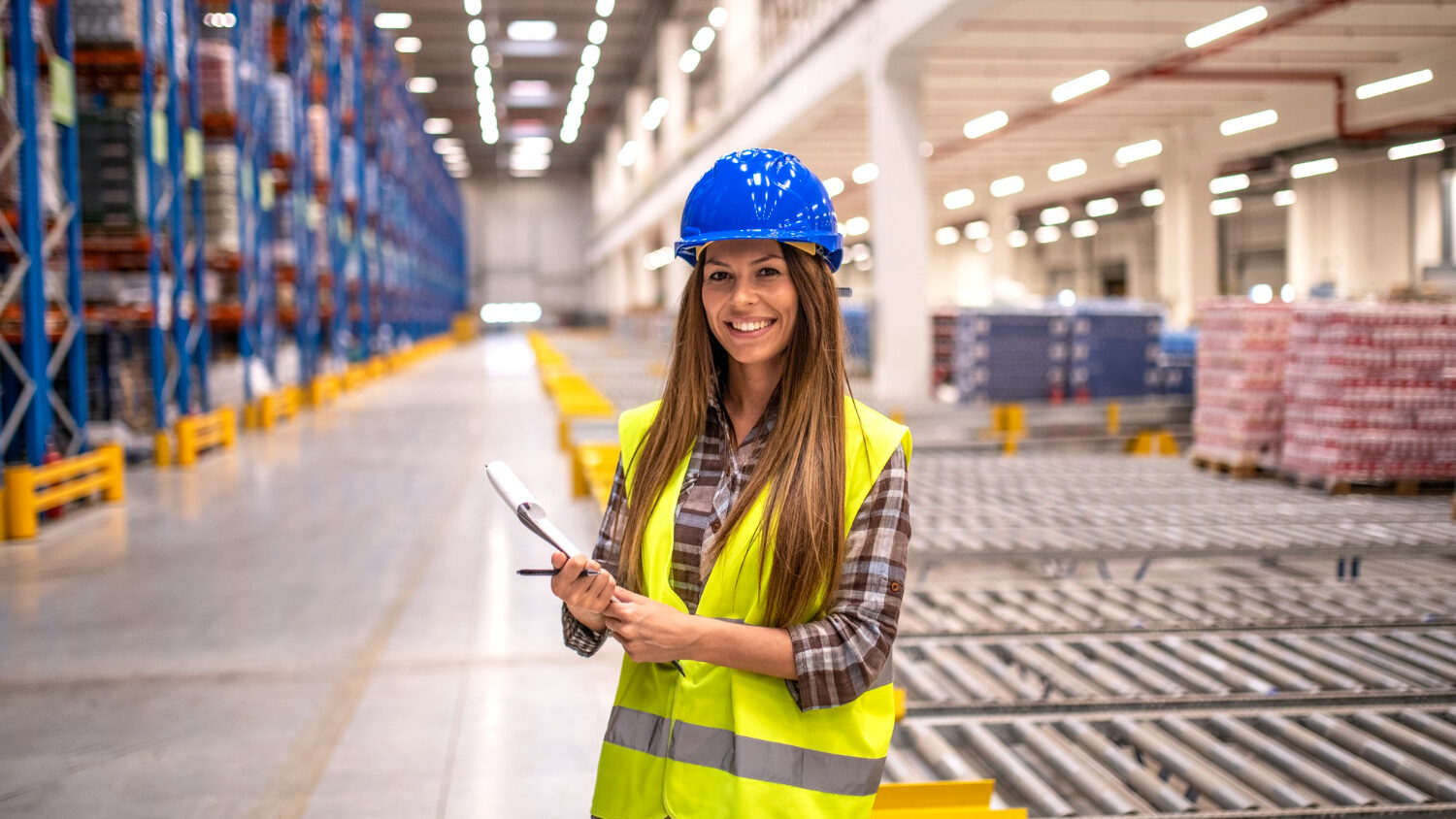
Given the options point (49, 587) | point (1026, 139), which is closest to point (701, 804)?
point (49, 587)

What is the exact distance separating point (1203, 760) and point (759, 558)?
2.82 metres

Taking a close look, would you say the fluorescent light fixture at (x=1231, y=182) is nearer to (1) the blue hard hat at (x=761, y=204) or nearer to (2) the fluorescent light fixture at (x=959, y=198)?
(2) the fluorescent light fixture at (x=959, y=198)

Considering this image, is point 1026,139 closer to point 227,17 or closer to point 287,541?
point 227,17

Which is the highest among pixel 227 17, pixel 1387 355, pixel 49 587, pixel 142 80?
pixel 227 17

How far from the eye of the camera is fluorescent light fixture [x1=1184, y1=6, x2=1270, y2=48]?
43.5 ft

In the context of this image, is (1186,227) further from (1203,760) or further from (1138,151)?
(1203,760)

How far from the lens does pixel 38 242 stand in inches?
287

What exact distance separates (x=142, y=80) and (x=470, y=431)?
5.35 meters

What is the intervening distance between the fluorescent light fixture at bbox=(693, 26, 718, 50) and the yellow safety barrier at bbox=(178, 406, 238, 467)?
21.2 metres

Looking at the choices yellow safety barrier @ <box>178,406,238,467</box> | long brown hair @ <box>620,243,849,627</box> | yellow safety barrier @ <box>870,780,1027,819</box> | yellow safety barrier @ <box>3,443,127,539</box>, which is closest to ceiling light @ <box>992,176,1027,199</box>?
yellow safety barrier @ <box>178,406,238,467</box>

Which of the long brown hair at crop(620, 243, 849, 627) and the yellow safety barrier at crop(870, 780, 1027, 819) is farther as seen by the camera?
the yellow safety barrier at crop(870, 780, 1027, 819)

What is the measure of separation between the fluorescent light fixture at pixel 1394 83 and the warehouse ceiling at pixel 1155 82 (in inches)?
4.3

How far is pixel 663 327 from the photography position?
2775 centimetres

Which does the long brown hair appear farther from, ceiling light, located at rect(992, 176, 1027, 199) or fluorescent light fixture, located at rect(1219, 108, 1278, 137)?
ceiling light, located at rect(992, 176, 1027, 199)
